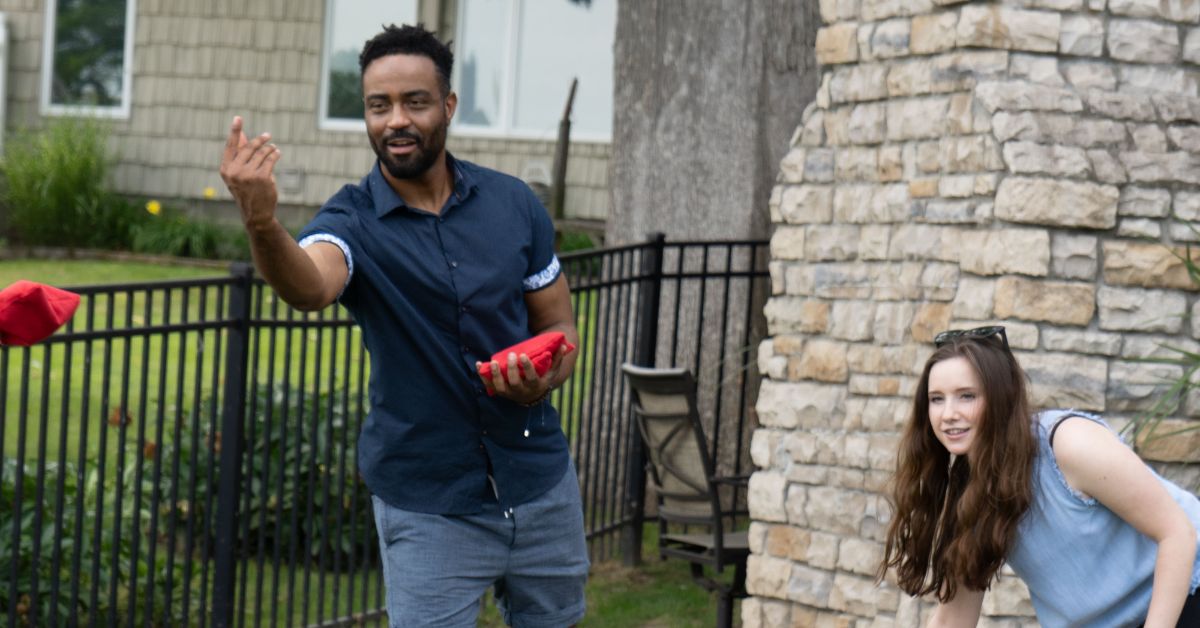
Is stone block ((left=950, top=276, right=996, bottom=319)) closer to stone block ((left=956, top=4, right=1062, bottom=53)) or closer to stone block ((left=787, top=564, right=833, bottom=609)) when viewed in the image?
stone block ((left=956, top=4, right=1062, bottom=53))

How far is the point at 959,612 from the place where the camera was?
3881mm

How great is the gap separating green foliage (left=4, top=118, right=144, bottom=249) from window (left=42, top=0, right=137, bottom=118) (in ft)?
3.91

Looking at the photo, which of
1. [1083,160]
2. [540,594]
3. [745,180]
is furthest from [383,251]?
[745,180]

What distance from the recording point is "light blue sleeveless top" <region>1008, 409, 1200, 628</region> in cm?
361

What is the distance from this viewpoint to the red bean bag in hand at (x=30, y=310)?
3.41 m

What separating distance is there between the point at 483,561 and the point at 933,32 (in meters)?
2.81

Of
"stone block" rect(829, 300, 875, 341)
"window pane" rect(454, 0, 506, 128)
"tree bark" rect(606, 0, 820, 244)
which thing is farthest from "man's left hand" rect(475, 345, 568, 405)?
"window pane" rect(454, 0, 506, 128)

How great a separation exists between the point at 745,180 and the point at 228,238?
791cm

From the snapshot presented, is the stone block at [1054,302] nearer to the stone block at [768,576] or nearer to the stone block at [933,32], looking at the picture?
the stone block at [933,32]

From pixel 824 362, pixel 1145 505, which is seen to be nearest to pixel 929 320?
pixel 824 362

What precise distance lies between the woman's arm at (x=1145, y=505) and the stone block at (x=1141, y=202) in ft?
7.03

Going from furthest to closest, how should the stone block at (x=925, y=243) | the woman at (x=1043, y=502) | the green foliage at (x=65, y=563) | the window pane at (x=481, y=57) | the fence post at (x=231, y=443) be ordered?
the window pane at (x=481, y=57), the fence post at (x=231, y=443), the stone block at (x=925, y=243), the green foliage at (x=65, y=563), the woman at (x=1043, y=502)

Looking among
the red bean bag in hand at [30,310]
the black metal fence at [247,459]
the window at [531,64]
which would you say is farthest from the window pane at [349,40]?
the red bean bag in hand at [30,310]

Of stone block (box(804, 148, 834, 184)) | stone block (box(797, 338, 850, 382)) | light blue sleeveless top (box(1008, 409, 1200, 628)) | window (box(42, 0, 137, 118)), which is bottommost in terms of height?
light blue sleeveless top (box(1008, 409, 1200, 628))
